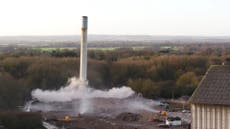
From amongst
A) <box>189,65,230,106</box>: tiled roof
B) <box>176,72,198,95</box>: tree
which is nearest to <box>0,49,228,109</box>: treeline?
<box>176,72,198,95</box>: tree

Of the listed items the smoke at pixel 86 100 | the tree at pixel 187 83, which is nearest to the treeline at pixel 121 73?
the tree at pixel 187 83

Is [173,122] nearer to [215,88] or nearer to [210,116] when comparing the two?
[215,88]

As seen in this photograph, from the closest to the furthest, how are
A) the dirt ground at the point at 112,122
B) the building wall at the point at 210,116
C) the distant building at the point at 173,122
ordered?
1. the building wall at the point at 210,116
2. the dirt ground at the point at 112,122
3. the distant building at the point at 173,122

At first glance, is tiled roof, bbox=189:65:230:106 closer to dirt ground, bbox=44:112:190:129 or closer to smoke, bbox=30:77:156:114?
dirt ground, bbox=44:112:190:129

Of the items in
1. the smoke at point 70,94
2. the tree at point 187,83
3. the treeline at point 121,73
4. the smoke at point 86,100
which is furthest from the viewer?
the treeline at point 121,73

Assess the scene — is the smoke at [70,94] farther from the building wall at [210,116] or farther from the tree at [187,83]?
the building wall at [210,116]

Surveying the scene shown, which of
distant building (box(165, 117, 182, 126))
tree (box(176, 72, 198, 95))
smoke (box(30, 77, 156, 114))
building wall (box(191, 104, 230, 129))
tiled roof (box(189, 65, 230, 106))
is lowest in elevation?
smoke (box(30, 77, 156, 114))
